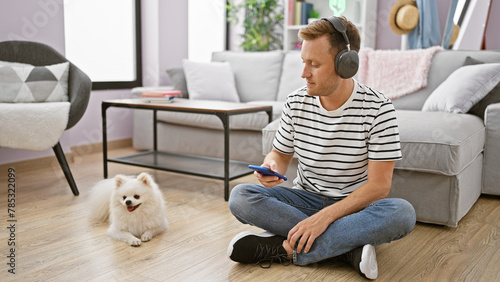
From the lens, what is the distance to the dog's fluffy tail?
2039mm

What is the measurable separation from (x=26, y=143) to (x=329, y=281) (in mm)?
1630

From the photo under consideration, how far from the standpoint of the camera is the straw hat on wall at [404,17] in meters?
3.73

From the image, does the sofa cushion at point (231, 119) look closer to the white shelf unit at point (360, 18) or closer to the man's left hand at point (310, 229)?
the white shelf unit at point (360, 18)

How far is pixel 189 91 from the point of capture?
137 inches

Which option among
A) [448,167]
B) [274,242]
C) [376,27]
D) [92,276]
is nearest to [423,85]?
[448,167]

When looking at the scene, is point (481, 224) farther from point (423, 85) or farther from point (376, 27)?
point (376, 27)

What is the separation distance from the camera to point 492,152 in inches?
96.4

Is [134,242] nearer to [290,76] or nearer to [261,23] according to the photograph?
[290,76]

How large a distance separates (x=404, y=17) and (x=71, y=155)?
274 cm

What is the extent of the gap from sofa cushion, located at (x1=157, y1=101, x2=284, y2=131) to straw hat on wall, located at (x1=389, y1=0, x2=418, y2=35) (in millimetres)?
1286

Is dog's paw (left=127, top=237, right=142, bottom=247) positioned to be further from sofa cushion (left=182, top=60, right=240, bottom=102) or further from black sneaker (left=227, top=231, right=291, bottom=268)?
sofa cushion (left=182, top=60, right=240, bottom=102)

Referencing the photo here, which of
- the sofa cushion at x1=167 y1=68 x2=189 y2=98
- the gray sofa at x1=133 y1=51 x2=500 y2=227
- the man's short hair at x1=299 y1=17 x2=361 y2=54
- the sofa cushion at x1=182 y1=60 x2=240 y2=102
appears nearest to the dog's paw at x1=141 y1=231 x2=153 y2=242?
the gray sofa at x1=133 y1=51 x2=500 y2=227

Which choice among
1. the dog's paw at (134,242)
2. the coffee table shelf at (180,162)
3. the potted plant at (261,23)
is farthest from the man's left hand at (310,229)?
the potted plant at (261,23)

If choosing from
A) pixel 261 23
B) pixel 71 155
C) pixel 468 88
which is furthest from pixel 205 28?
pixel 468 88
